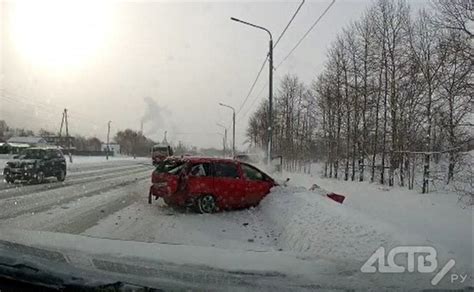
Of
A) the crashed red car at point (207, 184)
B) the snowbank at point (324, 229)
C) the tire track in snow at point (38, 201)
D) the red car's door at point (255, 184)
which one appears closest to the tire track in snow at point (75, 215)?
the tire track in snow at point (38, 201)

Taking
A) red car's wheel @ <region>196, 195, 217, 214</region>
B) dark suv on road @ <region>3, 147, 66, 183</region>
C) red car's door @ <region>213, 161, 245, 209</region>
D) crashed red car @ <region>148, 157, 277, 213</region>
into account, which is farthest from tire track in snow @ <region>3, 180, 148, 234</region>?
dark suv on road @ <region>3, 147, 66, 183</region>

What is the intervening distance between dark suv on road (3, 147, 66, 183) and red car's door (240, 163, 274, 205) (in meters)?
12.0

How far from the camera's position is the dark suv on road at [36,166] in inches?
815

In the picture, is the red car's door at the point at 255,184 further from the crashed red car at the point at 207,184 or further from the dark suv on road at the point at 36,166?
the dark suv on road at the point at 36,166

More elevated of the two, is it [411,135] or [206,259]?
[411,135]

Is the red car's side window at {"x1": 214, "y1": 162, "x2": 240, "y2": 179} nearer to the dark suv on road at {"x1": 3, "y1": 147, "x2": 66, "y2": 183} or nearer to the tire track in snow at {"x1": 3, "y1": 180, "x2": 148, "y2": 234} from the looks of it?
the tire track in snow at {"x1": 3, "y1": 180, "x2": 148, "y2": 234}

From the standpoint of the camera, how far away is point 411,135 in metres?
28.1

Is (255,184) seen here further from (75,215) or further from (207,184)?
(75,215)

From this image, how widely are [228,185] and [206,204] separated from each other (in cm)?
87

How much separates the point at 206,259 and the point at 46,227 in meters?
5.27

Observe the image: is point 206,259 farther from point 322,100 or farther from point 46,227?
point 322,100

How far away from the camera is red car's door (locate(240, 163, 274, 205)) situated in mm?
13656

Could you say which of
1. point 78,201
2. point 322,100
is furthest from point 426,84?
point 78,201

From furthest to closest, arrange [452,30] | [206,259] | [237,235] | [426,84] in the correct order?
[426,84]
[452,30]
[237,235]
[206,259]
